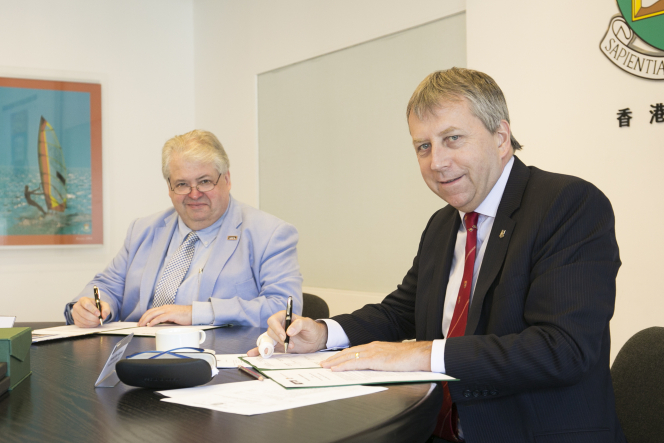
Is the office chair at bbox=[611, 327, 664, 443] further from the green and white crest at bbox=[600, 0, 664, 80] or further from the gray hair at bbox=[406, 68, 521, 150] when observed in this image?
the green and white crest at bbox=[600, 0, 664, 80]

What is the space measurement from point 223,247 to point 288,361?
47.3 inches

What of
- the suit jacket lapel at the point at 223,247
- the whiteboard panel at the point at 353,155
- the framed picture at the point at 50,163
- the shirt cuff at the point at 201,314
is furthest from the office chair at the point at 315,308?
the framed picture at the point at 50,163

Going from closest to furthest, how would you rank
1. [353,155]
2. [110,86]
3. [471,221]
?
[471,221] < [353,155] < [110,86]

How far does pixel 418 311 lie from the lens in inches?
72.3

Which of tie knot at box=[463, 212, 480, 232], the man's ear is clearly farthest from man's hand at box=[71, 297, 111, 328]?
the man's ear

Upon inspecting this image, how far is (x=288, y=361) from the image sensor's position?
4.88ft

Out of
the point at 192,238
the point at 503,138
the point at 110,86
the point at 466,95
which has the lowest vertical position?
the point at 192,238

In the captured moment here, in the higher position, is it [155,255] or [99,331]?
[155,255]

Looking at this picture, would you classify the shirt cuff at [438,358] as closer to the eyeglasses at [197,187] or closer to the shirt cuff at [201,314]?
the shirt cuff at [201,314]

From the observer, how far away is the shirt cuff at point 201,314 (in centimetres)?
225

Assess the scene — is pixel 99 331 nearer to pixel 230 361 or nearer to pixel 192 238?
pixel 192 238

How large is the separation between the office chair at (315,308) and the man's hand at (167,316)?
599 mm

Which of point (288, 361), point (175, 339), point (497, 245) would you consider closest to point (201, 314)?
point (175, 339)

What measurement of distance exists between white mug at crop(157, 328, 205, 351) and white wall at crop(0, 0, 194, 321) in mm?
3872
